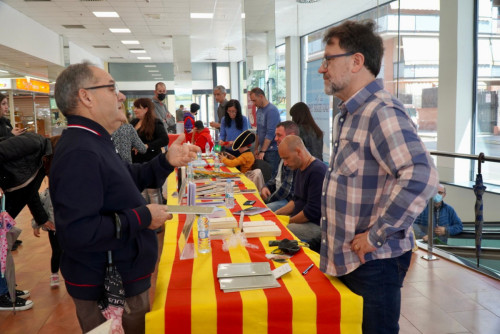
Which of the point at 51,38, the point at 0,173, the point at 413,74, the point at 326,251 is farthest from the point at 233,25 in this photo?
the point at 326,251

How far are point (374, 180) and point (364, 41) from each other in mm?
497

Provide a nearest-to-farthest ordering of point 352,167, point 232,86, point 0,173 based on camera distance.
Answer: point 352,167, point 0,173, point 232,86

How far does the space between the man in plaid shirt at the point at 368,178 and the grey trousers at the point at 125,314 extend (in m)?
0.75

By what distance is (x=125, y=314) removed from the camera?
5.04ft

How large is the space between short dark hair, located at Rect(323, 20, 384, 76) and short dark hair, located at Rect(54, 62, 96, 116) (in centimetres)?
92

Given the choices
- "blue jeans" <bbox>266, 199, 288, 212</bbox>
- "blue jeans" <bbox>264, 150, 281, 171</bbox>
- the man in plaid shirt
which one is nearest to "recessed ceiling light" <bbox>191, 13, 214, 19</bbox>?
"blue jeans" <bbox>264, 150, 281, 171</bbox>

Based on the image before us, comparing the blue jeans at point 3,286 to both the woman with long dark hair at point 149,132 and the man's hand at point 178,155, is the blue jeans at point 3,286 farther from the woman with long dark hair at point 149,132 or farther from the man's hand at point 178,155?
the man's hand at point 178,155

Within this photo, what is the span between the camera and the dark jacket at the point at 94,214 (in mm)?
1285

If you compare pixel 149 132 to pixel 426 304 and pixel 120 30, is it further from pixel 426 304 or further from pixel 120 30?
pixel 120 30

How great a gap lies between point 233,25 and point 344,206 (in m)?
10.9

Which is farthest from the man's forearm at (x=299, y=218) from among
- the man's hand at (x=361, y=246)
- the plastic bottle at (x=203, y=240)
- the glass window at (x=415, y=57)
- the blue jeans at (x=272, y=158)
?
the glass window at (x=415, y=57)

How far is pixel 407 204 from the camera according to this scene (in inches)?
50.5

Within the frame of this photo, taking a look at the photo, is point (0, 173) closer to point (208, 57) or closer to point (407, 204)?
point (407, 204)

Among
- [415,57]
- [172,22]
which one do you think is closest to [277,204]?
[415,57]
